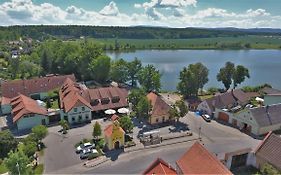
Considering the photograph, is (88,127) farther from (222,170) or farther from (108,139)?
(222,170)

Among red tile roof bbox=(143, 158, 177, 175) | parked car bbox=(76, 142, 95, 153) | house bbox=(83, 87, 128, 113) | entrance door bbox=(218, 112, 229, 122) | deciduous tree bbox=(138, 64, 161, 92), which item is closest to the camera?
red tile roof bbox=(143, 158, 177, 175)

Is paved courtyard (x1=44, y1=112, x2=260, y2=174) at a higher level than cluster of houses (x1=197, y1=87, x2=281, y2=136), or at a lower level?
lower

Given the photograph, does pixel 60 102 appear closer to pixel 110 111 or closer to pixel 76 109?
pixel 76 109

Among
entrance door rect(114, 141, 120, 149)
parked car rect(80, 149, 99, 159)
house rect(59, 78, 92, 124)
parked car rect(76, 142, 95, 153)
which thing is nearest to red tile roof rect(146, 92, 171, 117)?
entrance door rect(114, 141, 120, 149)

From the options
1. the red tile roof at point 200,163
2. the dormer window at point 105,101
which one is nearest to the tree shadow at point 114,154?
the red tile roof at point 200,163

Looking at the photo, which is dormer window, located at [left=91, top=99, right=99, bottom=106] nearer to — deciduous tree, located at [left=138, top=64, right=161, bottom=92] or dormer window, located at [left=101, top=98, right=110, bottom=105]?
dormer window, located at [left=101, top=98, right=110, bottom=105]

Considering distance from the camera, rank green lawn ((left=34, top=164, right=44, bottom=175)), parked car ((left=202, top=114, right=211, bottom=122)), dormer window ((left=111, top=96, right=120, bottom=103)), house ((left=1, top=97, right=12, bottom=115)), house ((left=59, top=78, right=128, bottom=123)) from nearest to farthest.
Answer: green lawn ((left=34, top=164, right=44, bottom=175)) < house ((left=59, top=78, right=128, bottom=123)) < parked car ((left=202, top=114, right=211, bottom=122)) < house ((left=1, top=97, right=12, bottom=115)) < dormer window ((left=111, top=96, right=120, bottom=103))
